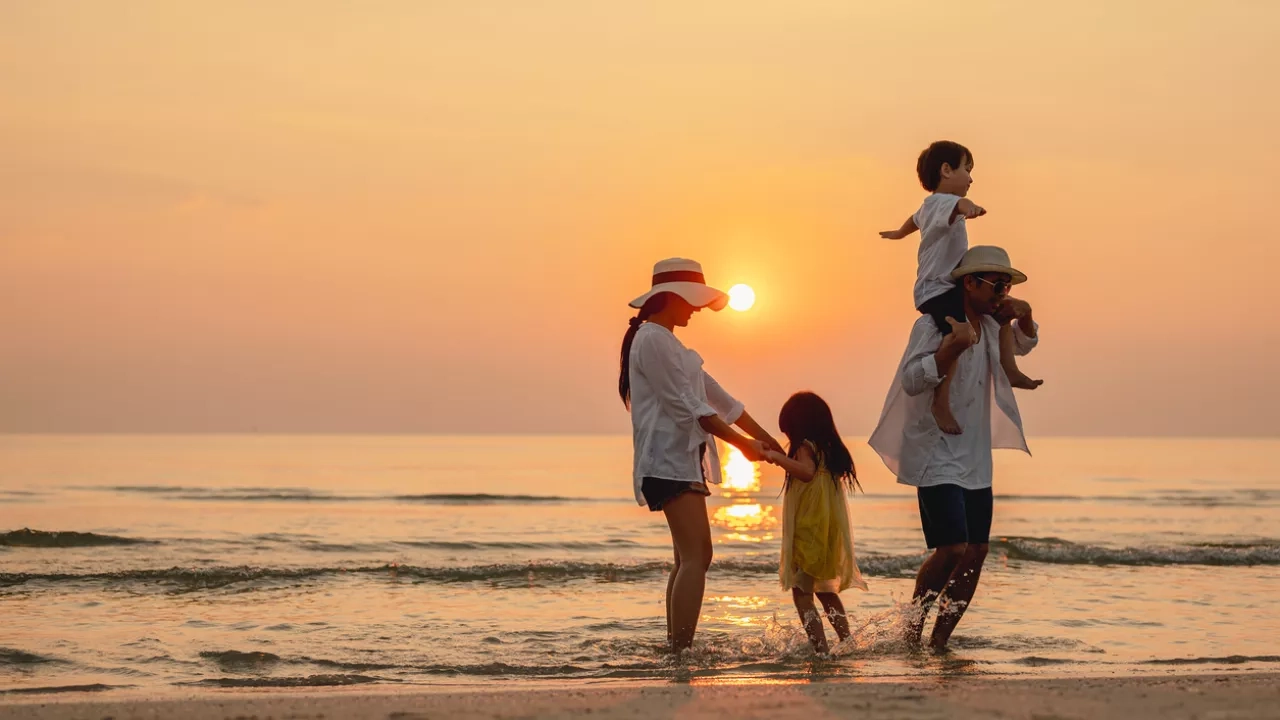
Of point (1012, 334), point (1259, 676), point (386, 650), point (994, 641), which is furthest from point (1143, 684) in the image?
point (386, 650)

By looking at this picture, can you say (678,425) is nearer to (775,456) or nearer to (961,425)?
(775,456)

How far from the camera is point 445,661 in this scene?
7.14m

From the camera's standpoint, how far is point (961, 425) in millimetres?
6141

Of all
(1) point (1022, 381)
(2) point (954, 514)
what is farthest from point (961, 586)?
(1) point (1022, 381)

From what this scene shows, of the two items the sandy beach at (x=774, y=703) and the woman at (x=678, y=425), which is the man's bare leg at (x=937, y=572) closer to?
the sandy beach at (x=774, y=703)

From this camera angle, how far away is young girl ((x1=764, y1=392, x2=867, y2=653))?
22.4ft

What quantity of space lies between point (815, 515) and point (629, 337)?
1.53 metres

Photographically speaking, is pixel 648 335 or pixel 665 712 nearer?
pixel 665 712

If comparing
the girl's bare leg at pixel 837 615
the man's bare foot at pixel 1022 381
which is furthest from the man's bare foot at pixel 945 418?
the girl's bare leg at pixel 837 615

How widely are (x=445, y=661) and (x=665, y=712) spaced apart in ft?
9.69

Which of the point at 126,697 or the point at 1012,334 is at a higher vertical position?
the point at 1012,334

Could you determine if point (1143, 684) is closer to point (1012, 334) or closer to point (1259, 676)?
point (1259, 676)

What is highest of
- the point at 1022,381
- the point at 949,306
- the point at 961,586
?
the point at 949,306

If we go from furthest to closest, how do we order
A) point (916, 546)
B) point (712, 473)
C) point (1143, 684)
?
point (916, 546) < point (712, 473) < point (1143, 684)
